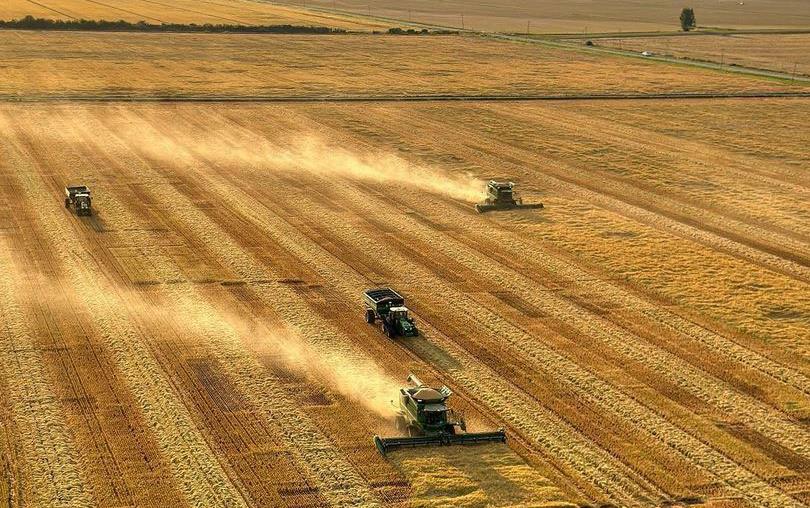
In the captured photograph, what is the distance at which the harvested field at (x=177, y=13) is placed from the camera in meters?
152

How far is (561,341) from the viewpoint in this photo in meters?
34.5

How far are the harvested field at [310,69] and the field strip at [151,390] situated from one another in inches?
1752

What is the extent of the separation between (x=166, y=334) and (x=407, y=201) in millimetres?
21264

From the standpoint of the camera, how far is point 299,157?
63438mm

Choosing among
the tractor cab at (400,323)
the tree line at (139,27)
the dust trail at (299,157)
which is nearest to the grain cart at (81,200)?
the dust trail at (299,157)

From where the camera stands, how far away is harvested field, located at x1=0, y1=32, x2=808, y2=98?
293ft

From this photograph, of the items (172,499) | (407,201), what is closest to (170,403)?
(172,499)

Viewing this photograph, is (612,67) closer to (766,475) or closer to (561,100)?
(561,100)

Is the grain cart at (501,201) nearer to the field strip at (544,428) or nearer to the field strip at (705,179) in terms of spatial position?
the field strip at (705,179)

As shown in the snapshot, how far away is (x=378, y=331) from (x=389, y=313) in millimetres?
893

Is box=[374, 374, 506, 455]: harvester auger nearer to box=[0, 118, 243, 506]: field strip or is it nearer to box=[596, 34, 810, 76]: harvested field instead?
box=[0, 118, 243, 506]: field strip

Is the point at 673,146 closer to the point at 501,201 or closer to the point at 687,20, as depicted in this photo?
the point at 501,201

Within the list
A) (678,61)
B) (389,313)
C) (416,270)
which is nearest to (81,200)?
(416,270)

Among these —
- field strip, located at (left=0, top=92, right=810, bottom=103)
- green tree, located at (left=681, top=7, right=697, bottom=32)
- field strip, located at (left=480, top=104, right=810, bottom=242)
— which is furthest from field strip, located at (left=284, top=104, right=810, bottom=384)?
green tree, located at (left=681, top=7, right=697, bottom=32)
